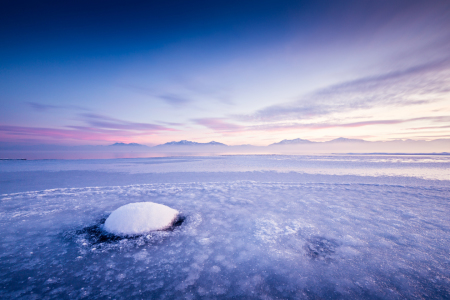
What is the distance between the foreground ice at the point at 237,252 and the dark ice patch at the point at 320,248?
0.07ft

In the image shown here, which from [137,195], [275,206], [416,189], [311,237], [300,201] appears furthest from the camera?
[416,189]

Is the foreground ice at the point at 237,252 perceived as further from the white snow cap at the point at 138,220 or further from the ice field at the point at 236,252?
the white snow cap at the point at 138,220

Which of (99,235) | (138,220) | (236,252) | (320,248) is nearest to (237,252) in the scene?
(236,252)

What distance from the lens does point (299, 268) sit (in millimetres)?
2982

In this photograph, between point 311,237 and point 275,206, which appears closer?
point 311,237

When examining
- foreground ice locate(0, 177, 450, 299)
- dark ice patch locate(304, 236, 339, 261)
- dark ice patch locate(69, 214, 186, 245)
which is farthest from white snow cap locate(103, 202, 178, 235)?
dark ice patch locate(304, 236, 339, 261)

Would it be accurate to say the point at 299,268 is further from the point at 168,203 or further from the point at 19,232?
the point at 19,232

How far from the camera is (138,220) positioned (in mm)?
4234

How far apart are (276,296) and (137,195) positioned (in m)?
6.46

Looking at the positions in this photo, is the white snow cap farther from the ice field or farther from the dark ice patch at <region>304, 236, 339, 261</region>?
the dark ice patch at <region>304, 236, 339, 261</region>

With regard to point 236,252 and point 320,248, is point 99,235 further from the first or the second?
point 320,248

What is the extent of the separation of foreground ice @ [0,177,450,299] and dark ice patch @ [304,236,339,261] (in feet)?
0.07

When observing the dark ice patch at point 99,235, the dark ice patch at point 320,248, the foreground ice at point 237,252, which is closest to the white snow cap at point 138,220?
the dark ice patch at point 99,235

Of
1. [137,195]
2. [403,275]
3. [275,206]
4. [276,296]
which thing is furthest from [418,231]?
[137,195]
